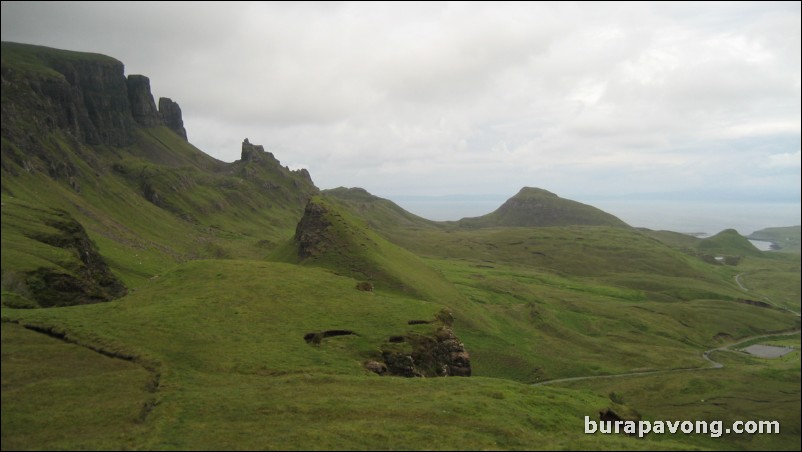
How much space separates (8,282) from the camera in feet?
171

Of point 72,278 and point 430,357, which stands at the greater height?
point 72,278

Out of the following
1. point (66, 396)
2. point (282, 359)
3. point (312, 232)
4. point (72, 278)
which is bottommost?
point (282, 359)

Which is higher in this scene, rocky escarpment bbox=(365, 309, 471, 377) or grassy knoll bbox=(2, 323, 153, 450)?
grassy knoll bbox=(2, 323, 153, 450)

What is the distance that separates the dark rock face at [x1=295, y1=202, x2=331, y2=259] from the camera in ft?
402

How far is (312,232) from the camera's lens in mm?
127125

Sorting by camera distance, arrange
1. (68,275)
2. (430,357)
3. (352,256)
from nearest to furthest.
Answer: (430,357) < (68,275) < (352,256)

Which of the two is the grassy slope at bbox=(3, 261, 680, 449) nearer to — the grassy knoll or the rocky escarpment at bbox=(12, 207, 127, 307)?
the grassy knoll

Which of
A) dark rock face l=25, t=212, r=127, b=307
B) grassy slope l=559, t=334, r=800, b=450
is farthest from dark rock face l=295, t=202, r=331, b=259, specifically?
grassy slope l=559, t=334, r=800, b=450

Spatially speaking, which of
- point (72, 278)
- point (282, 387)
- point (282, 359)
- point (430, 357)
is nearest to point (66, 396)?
point (282, 387)

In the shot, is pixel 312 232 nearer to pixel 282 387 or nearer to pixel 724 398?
pixel 282 387

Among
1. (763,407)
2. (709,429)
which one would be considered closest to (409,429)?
(709,429)

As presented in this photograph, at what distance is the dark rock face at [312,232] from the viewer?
122 meters

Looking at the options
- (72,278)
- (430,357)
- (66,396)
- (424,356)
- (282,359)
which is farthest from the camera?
(72,278)

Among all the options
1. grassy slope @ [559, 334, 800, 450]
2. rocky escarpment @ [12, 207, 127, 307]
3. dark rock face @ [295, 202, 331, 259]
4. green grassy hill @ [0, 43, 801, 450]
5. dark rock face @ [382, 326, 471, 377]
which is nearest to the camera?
green grassy hill @ [0, 43, 801, 450]
